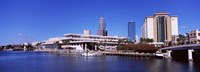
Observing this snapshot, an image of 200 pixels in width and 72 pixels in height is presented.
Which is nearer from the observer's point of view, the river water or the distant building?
the river water

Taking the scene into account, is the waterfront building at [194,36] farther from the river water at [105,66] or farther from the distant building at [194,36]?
the river water at [105,66]

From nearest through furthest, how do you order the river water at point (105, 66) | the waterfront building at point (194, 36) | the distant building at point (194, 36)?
the river water at point (105, 66) < the waterfront building at point (194, 36) < the distant building at point (194, 36)

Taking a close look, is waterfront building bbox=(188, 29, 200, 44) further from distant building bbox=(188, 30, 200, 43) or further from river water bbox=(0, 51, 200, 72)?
river water bbox=(0, 51, 200, 72)

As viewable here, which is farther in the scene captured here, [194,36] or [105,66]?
[194,36]

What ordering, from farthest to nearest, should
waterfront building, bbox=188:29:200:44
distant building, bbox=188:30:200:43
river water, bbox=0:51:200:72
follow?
distant building, bbox=188:30:200:43, waterfront building, bbox=188:29:200:44, river water, bbox=0:51:200:72

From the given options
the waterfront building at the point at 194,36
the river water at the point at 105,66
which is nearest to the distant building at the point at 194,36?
the waterfront building at the point at 194,36

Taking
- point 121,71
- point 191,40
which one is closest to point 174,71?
point 121,71

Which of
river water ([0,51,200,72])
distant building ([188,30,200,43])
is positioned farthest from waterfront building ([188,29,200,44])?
river water ([0,51,200,72])

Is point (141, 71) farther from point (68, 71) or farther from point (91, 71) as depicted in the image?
point (68, 71)

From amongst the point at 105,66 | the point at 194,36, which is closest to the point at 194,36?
the point at 194,36

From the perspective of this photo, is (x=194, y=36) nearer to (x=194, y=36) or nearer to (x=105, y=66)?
(x=194, y=36)

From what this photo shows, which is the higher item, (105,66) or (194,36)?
(194,36)

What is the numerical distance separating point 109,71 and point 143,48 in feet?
292

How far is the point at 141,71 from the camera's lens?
6488 centimetres
